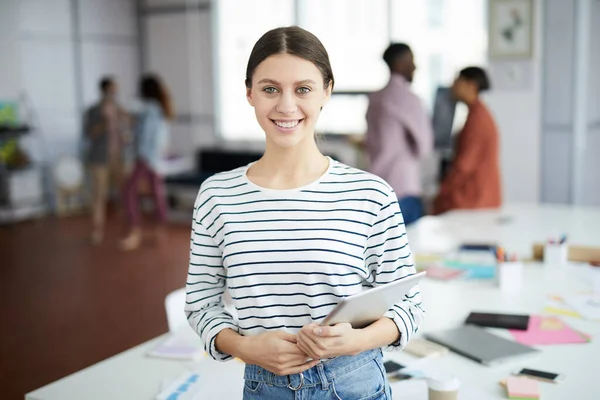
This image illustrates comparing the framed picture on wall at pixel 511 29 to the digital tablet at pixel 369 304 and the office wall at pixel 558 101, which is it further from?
the digital tablet at pixel 369 304

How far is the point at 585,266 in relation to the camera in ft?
10.5

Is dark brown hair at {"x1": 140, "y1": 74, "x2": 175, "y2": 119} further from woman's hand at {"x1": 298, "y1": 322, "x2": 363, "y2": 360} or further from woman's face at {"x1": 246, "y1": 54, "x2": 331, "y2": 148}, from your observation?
woman's hand at {"x1": 298, "y1": 322, "x2": 363, "y2": 360}

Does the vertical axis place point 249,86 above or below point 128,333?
above

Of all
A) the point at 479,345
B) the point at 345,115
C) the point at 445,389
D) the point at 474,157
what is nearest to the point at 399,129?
the point at 474,157

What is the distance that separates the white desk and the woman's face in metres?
0.83

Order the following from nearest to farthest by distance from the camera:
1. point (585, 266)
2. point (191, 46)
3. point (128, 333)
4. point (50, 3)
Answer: point (585, 266)
point (128, 333)
point (50, 3)
point (191, 46)

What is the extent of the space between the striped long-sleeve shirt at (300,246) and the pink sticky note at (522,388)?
20.4 inches

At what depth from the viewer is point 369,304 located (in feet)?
4.42

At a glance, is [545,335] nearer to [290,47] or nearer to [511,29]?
[290,47]

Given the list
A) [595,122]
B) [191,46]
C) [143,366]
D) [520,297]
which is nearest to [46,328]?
[143,366]

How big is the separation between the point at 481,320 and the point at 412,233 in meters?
1.39

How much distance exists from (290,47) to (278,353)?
1.96 ft

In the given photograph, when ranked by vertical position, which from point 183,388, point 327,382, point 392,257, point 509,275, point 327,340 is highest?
point 392,257

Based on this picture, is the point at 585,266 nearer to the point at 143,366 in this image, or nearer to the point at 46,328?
the point at 143,366
